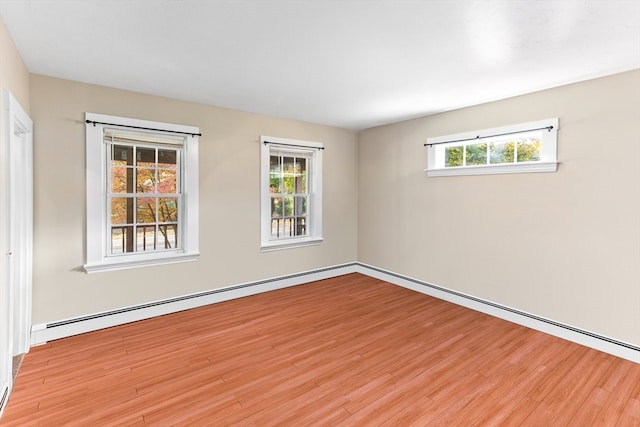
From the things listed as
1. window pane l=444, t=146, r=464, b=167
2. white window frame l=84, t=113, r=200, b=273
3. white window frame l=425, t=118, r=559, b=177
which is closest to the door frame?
white window frame l=84, t=113, r=200, b=273

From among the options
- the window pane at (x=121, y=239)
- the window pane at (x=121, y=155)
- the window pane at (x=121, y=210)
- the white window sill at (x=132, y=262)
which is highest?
the window pane at (x=121, y=155)

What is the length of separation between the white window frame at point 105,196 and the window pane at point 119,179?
77 mm

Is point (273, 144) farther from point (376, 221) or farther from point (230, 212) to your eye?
point (376, 221)

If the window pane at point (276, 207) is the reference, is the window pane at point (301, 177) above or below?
above

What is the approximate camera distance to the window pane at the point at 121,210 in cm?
344

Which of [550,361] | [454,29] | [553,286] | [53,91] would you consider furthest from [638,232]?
[53,91]

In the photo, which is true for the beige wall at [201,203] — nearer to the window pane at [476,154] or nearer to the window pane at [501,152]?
the window pane at [476,154]

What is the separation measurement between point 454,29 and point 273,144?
2.86 m

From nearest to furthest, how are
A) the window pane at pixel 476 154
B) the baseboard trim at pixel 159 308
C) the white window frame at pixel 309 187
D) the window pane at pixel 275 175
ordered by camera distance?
the baseboard trim at pixel 159 308
the window pane at pixel 476 154
the white window frame at pixel 309 187
the window pane at pixel 275 175

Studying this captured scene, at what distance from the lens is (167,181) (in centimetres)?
376

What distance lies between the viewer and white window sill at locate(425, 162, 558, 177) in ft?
10.5

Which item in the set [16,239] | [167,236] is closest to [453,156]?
[167,236]

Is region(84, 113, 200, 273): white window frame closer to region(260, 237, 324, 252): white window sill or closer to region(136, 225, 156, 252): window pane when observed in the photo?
region(136, 225, 156, 252): window pane

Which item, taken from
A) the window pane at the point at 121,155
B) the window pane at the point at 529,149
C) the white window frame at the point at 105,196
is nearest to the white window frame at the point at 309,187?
the white window frame at the point at 105,196
